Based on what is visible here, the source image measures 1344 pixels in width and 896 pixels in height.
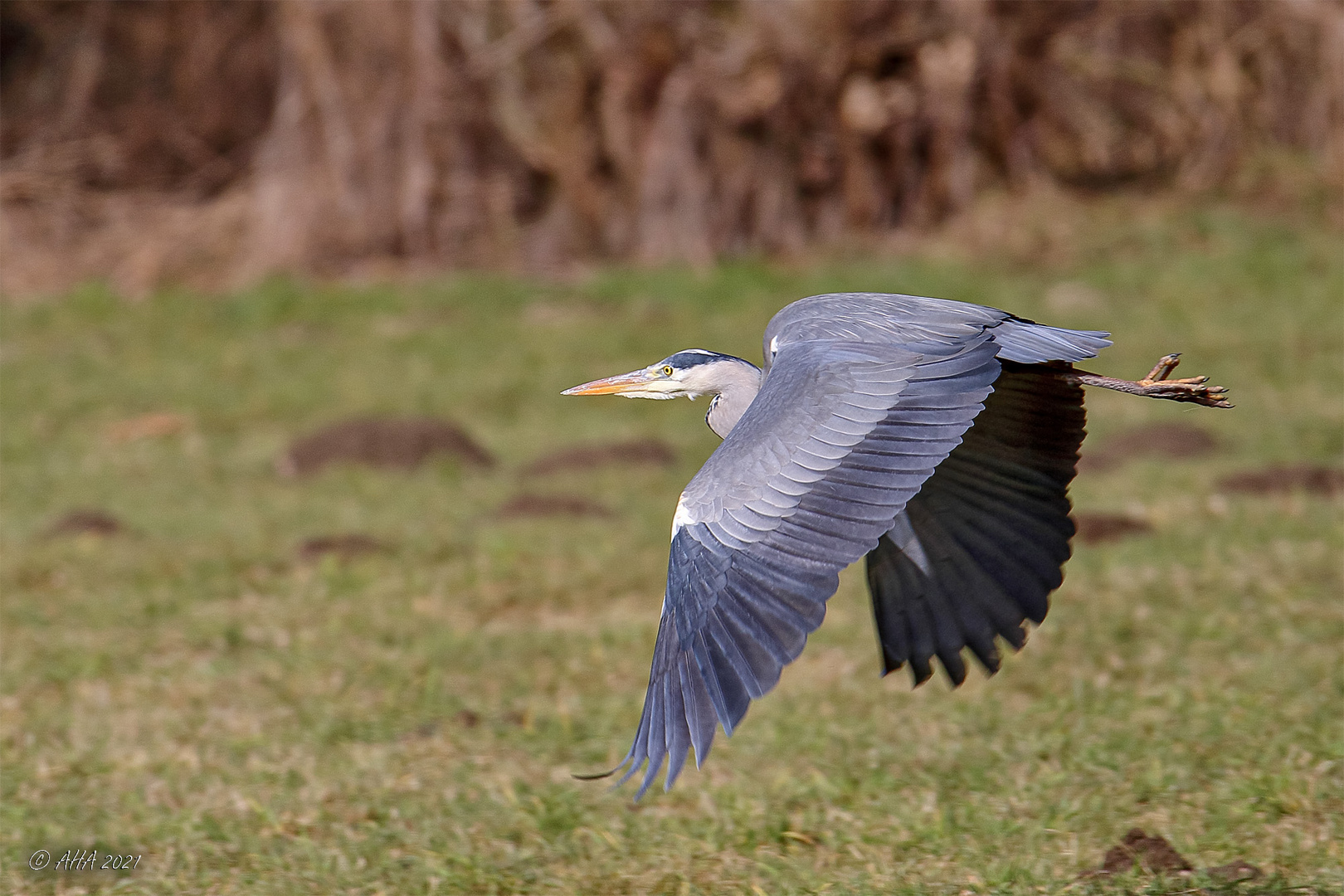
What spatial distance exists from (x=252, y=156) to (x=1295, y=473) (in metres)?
10.0

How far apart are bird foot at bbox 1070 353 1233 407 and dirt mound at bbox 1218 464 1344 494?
337 cm

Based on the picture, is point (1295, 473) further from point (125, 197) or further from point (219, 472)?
point (125, 197)

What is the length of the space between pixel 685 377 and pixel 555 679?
1522 mm

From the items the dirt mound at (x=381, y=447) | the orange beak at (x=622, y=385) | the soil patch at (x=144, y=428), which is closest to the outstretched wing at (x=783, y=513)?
the orange beak at (x=622, y=385)

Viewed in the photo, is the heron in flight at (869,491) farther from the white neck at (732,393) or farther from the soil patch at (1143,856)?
the soil patch at (1143,856)

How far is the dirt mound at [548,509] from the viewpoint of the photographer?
7.24m

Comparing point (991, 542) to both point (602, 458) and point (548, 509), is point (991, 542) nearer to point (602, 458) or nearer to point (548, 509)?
point (548, 509)

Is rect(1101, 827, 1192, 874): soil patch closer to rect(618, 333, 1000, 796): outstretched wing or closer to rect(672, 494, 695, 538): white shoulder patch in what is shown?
rect(618, 333, 1000, 796): outstretched wing

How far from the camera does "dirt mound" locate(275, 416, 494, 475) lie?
8.28 m

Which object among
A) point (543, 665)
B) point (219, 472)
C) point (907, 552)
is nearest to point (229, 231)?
point (219, 472)

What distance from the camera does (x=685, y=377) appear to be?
4.02 meters

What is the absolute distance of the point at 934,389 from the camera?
3320mm

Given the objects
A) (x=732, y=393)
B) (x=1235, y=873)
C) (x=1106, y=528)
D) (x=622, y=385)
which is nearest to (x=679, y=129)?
(x=1106, y=528)

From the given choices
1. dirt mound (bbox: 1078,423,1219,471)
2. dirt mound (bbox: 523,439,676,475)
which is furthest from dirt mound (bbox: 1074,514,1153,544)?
dirt mound (bbox: 523,439,676,475)
